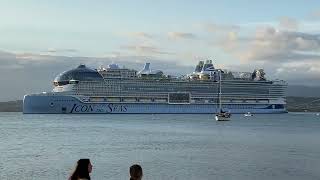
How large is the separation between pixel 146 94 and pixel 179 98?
6.58 metres

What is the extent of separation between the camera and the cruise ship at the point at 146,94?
11481 centimetres

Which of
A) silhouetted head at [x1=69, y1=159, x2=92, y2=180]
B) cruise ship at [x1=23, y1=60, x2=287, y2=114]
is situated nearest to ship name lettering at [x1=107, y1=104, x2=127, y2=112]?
cruise ship at [x1=23, y1=60, x2=287, y2=114]

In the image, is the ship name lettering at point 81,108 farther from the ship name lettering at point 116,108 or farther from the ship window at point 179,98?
the ship window at point 179,98

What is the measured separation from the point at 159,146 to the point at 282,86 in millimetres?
95564

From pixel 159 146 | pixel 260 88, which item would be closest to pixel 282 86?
pixel 260 88

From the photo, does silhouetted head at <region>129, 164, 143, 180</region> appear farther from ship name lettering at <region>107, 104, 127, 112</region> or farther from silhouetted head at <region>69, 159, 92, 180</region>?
ship name lettering at <region>107, 104, 127, 112</region>

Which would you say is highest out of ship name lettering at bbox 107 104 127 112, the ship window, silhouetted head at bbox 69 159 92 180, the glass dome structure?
the glass dome structure

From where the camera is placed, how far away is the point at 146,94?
11825 cm

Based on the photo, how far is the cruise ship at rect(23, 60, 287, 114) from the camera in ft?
377

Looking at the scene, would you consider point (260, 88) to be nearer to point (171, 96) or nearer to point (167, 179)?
point (171, 96)

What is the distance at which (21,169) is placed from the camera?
87.1 ft

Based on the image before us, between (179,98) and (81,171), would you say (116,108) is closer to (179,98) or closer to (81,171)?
(179,98)

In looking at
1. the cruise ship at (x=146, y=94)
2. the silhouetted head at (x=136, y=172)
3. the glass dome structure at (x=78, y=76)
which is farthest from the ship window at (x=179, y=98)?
the silhouetted head at (x=136, y=172)

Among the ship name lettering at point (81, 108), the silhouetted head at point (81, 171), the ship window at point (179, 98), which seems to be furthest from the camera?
the ship window at point (179, 98)
